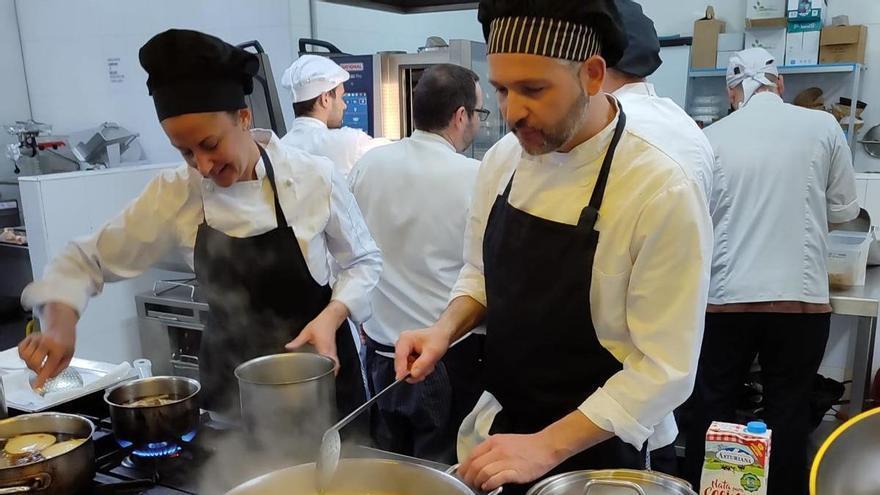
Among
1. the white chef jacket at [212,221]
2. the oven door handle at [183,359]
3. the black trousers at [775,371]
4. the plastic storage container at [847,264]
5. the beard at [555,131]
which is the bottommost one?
the oven door handle at [183,359]

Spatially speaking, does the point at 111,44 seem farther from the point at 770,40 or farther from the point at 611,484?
the point at 611,484

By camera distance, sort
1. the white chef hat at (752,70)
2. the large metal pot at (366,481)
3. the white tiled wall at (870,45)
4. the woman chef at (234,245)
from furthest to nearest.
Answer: the white tiled wall at (870,45) → the white chef hat at (752,70) → the woman chef at (234,245) → the large metal pot at (366,481)

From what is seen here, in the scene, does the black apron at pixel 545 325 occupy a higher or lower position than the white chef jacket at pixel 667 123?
lower

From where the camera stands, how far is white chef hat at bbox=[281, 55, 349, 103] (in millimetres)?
3246

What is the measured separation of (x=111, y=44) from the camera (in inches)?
171

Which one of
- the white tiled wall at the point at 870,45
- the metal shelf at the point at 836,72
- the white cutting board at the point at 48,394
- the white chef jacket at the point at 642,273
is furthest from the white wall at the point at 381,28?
the white chef jacket at the point at 642,273

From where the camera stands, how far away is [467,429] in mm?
1438

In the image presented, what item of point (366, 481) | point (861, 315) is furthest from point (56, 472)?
point (861, 315)

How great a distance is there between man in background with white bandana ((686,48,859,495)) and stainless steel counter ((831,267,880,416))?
0.08 metres

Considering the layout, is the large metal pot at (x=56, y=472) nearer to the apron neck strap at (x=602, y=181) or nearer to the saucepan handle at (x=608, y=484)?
the saucepan handle at (x=608, y=484)

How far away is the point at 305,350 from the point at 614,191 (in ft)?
2.46

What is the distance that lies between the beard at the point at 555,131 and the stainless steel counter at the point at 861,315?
195cm

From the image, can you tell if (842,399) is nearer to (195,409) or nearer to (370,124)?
(370,124)

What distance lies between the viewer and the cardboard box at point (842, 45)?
13.9 feet
